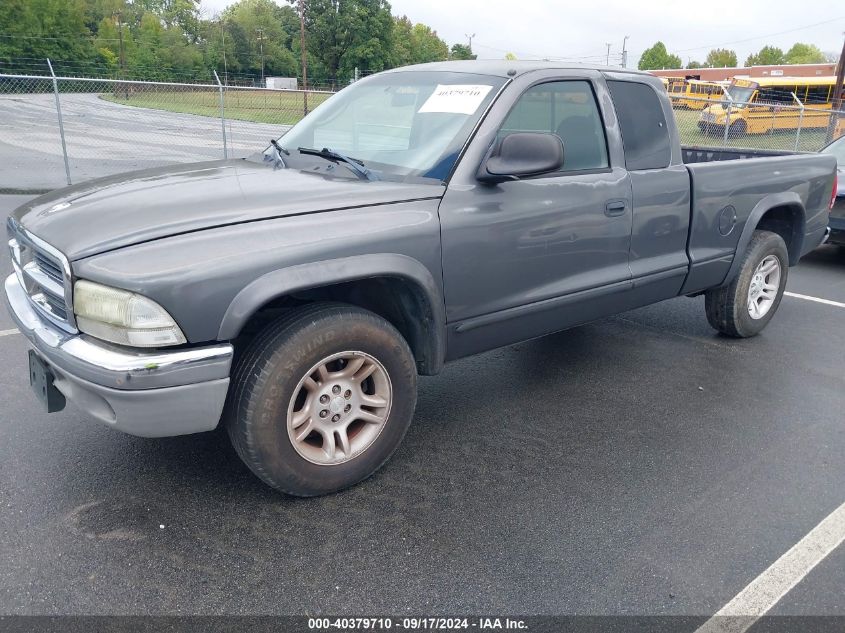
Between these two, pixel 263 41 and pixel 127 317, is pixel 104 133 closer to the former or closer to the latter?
pixel 127 317

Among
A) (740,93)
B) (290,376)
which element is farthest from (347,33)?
(290,376)

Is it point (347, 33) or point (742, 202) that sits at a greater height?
point (347, 33)

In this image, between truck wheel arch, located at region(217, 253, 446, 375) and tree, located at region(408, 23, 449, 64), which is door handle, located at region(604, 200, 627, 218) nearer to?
truck wheel arch, located at region(217, 253, 446, 375)

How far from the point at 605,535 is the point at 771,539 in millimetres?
664

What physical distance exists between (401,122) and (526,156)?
89 cm

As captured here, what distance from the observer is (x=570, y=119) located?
3918mm

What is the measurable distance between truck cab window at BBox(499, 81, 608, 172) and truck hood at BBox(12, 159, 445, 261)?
887 millimetres

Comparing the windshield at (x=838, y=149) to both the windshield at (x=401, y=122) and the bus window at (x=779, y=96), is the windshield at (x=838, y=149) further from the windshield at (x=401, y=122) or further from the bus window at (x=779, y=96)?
the bus window at (x=779, y=96)

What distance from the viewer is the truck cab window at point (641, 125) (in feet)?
13.4

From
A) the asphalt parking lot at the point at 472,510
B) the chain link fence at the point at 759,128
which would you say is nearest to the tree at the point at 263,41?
the chain link fence at the point at 759,128

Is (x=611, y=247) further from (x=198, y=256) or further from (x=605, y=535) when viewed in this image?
(x=198, y=256)

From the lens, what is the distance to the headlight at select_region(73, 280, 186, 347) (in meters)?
2.46

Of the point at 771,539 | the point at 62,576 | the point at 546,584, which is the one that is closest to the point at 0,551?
the point at 62,576

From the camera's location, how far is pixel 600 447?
3.59m
